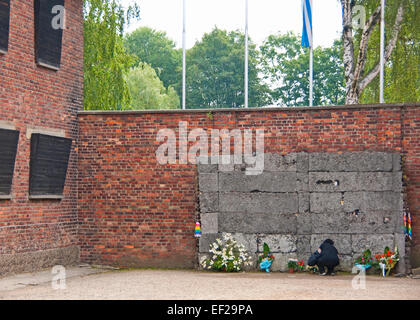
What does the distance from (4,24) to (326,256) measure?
8370mm

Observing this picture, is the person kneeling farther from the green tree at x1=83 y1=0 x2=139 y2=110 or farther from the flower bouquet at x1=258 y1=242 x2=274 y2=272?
the green tree at x1=83 y1=0 x2=139 y2=110

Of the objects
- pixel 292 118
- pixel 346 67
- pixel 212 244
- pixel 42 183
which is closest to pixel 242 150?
pixel 292 118

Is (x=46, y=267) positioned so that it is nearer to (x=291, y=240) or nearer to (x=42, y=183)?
(x=42, y=183)

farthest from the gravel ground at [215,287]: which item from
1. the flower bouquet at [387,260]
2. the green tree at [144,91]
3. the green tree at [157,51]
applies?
the green tree at [157,51]

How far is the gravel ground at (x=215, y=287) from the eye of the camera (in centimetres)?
1079

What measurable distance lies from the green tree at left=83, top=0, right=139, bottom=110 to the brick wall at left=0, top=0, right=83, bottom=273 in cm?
773

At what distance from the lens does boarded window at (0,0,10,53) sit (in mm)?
13055

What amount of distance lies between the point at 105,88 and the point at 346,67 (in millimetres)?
8777

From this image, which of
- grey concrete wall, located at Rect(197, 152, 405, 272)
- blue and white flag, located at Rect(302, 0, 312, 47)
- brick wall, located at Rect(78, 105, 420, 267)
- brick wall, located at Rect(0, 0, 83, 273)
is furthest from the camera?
blue and white flag, located at Rect(302, 0, 312, 47)

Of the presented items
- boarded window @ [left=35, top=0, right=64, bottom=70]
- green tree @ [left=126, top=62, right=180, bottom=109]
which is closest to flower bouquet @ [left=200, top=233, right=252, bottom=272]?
boarded window @ [left=35, top=0, right=64, bottom=70]

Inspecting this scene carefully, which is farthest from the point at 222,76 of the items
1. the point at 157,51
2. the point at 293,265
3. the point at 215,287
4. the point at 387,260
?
the point at 215,287

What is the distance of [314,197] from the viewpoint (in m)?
14.7

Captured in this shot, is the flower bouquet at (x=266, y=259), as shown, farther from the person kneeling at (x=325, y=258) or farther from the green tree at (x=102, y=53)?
the green tree at (x=102, y=53)

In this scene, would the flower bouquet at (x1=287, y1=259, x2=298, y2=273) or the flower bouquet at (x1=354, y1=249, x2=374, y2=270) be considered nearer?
the flower bouquet at (x1=354, y1=249, x2=374, y2=270)
